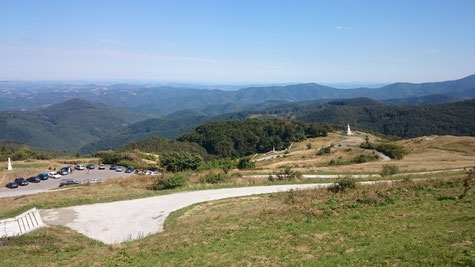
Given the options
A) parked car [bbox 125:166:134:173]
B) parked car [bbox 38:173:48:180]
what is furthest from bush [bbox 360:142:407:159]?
parked car [bbox 38:173:48:180]

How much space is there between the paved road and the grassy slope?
3.88ft

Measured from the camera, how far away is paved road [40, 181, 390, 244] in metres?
17.7

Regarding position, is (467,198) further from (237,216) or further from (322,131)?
(322,131)

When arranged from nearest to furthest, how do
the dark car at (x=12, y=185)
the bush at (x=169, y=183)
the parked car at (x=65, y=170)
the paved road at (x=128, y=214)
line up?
the paved road at (x=128, y=214)
the bush at (x=169, y=183)
the dark car at (x=12, y=185)
the parked car at (x=65, y=170)

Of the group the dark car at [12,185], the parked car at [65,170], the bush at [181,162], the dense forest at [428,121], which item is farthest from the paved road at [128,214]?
the dense forest at [428,121]

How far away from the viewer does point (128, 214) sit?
2055 centimetres

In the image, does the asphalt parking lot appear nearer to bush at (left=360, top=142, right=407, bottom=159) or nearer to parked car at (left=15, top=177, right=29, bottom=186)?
parked car at (left=15, top=177, right=29, bottom=186)

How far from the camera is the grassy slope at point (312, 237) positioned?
32.5 feet

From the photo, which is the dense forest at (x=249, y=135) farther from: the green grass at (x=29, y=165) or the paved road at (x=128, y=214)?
the paved road at (x=128, y=214)

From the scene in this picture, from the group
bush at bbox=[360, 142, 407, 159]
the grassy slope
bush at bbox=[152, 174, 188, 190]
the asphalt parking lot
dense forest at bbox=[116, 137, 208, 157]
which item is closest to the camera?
the grassy slope

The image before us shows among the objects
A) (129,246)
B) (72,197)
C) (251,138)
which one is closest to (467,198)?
(129,246)

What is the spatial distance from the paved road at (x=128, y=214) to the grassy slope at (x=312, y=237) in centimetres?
118

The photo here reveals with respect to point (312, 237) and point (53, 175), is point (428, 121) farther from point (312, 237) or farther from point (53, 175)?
point (312, 237)

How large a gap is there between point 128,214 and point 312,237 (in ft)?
42.5
